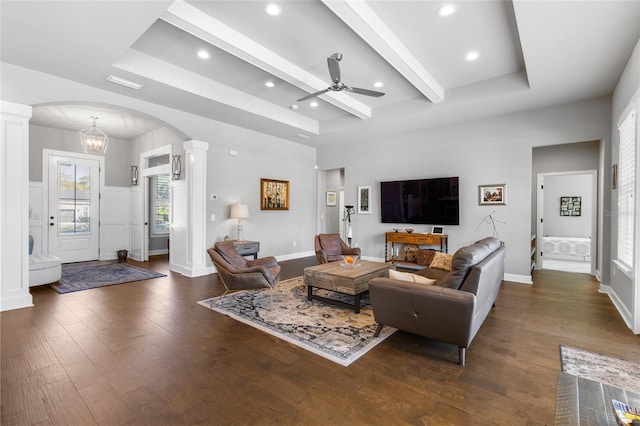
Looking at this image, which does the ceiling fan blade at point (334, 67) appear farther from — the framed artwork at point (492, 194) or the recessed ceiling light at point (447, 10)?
the framed artwork at point (492, 194)

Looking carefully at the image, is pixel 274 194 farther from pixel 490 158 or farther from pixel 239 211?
pixel 490 158

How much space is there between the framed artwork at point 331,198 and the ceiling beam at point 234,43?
4662 mm

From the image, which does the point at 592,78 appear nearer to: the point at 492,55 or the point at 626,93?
the point at 626,93

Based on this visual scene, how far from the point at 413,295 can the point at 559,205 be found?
843 centimetres

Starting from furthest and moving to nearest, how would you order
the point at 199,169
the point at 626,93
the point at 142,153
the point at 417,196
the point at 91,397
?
the point at 142,153, the point at 417,196, the point at 199,169, the point at 626,93, the point at 91,397

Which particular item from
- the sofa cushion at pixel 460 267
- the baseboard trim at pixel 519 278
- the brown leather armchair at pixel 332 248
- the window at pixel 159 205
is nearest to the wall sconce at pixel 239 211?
the brown leather armchair at pixel 332 248

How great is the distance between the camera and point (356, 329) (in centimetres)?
330

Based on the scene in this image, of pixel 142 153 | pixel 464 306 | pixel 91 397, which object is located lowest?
pixel 91 397

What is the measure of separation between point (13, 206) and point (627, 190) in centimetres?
786

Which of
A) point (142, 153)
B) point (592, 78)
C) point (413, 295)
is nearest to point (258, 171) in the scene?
point (142, 153)

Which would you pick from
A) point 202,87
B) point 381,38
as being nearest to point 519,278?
point 381,38

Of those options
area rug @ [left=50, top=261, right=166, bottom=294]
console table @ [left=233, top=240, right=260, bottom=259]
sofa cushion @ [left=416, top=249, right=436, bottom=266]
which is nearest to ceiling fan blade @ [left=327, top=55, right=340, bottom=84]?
console table @ [left=233, top=240, right=260, bottom=259]

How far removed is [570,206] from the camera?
8.37 meters

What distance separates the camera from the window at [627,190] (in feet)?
11.4
